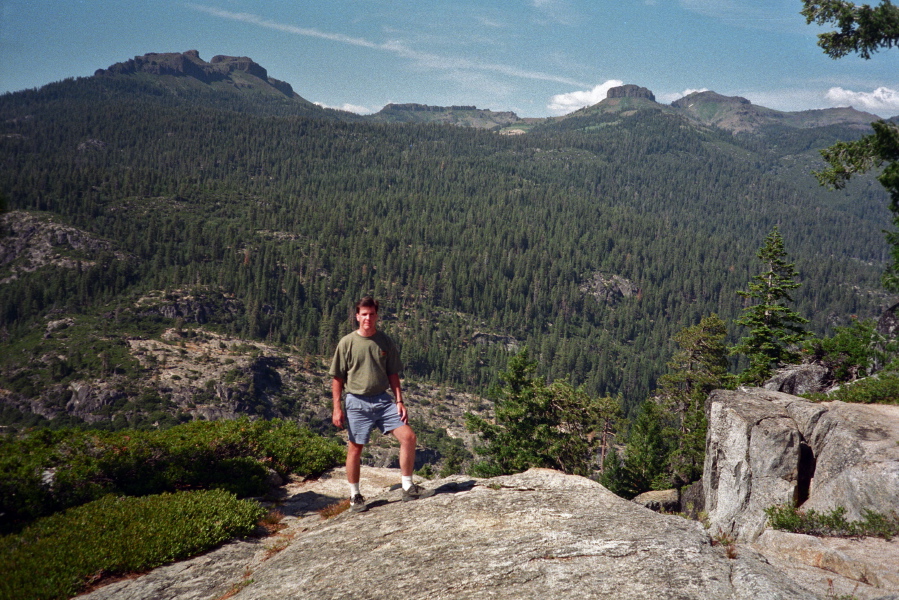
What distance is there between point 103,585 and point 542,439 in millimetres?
31958

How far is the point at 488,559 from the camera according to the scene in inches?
287

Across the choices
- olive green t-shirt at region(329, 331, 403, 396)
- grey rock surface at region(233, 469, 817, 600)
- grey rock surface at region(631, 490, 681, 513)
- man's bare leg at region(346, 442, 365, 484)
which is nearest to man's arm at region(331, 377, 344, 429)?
olive green t-shirt at region(329, 331, 403, 396)

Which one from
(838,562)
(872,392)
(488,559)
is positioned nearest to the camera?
(488,559)

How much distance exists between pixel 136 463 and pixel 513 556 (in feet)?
28.3

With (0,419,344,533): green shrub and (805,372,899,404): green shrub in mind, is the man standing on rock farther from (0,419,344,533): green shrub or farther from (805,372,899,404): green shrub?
(805,372,899,404): green shrub

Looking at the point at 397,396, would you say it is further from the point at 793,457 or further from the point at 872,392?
the point at 872,392

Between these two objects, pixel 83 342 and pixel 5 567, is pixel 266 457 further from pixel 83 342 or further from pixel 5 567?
pixel 83 342

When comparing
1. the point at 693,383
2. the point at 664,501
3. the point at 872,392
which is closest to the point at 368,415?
the point at 872,392

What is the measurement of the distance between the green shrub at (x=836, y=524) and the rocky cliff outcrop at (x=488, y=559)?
3639 millimetres

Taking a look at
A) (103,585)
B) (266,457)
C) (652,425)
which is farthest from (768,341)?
(103,585)

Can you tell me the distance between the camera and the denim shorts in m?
9.65

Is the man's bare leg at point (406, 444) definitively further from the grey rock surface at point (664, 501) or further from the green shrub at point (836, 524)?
the grey rock surface at point (664, 501)

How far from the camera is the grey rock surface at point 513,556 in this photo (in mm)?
6414

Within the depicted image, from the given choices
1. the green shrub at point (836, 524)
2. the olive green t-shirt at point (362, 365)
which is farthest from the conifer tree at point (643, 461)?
the olive green t-shirt at point (362, 365)
